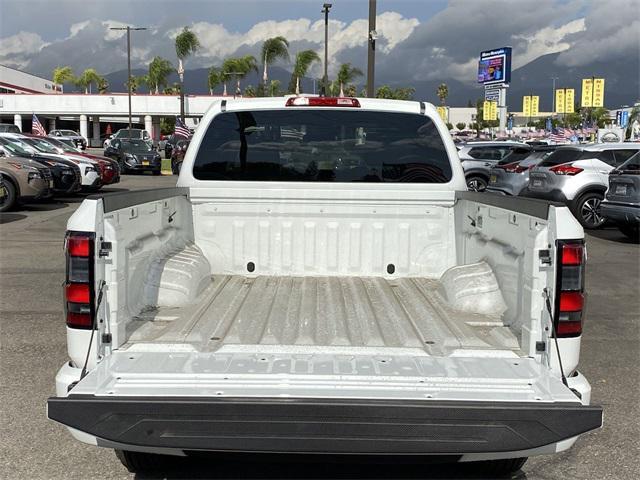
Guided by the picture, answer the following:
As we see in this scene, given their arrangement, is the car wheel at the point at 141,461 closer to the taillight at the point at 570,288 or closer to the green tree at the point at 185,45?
the taillight at the point at 570,288

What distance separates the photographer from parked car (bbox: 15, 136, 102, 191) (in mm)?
19266

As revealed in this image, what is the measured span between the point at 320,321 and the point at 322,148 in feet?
5.12

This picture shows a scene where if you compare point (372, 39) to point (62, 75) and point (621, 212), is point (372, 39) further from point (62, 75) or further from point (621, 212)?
point (62, 75)

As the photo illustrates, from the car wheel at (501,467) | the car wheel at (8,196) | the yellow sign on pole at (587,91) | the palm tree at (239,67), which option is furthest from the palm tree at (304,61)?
the car wheel at (501,467)

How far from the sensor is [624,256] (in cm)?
1109

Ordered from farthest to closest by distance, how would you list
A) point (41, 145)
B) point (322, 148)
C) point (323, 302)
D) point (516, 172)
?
point (41, 145), point (516, 172), point (322, 148), point (323, 302)

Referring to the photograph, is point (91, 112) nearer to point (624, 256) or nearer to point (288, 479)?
point (624, 256)

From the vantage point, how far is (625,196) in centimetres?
1148

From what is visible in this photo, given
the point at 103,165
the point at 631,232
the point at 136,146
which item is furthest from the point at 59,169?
the point at 631,232

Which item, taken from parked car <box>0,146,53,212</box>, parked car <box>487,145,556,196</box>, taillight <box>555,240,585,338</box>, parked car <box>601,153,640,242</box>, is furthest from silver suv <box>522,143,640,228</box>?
taillight <box>555,240,585,338</box>

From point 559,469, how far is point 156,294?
7.95ft

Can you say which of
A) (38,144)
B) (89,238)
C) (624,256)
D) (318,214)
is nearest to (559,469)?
(318,214)

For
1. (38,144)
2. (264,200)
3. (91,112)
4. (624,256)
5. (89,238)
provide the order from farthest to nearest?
(91,112), (38,144), (624,256), (264,200), (89,238)

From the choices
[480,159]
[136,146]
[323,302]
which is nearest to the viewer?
[323,302]
